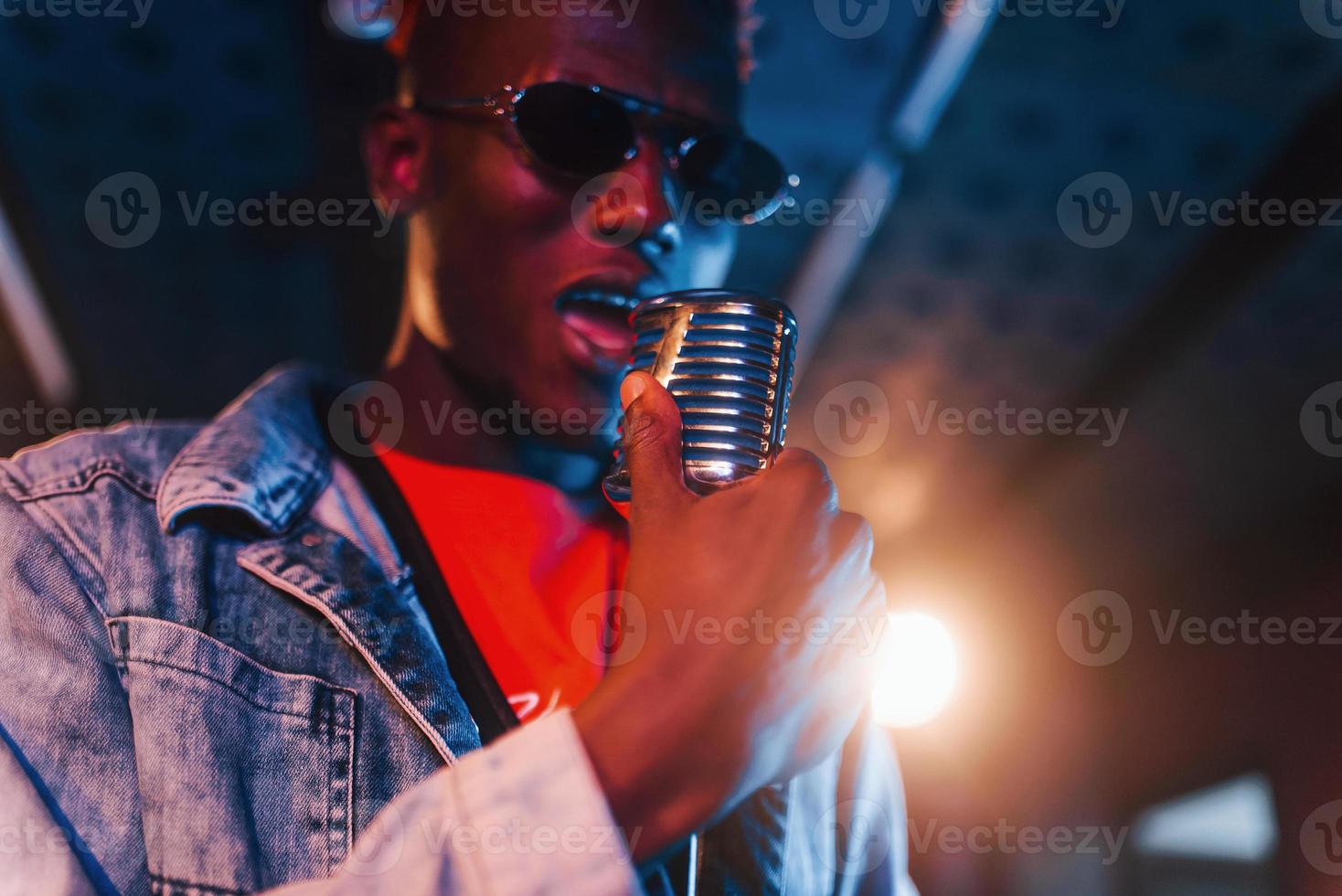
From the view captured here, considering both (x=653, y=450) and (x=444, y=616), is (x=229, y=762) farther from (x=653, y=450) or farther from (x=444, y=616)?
(x=653, y=450)

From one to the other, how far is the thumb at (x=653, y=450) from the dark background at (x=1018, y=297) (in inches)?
53.5

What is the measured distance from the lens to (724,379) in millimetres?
1000

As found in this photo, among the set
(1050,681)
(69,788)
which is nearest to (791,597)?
(69,788)

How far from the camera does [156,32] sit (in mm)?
1934

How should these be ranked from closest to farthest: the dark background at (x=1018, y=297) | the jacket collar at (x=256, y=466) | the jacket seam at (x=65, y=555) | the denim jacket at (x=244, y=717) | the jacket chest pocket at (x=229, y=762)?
1. the denim jacket at (x=244, y=717)
2. the jacket chest pocket at (x=229, y=762)
3. the jacket seam at (x=65, y=555)
4. the jacket collar at (x=256, y=466)
5. the dark background at (x=1018, y=297)

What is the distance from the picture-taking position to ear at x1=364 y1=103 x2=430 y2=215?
1.77 m

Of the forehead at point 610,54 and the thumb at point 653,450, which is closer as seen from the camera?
the thumb at point 653,450

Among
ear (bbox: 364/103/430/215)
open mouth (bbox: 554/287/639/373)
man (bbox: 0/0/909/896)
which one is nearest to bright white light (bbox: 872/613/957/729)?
man (bbox: 0/0/909/896)

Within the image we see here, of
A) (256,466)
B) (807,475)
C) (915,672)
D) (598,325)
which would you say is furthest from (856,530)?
(915,672)

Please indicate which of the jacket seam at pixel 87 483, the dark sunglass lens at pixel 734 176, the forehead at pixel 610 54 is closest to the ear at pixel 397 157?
the forehead at pixel 610 54


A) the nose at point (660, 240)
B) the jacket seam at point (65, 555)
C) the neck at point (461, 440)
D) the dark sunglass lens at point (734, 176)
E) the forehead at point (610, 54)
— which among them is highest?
the forehead at point (610, 54)

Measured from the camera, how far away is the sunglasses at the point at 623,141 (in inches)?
58.4

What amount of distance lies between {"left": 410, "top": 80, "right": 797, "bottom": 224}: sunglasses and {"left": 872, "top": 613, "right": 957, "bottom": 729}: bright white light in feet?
7.85

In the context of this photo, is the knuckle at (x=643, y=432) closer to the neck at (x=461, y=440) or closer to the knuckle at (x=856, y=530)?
the knuckle at (x=856, y=530)
